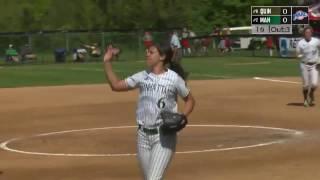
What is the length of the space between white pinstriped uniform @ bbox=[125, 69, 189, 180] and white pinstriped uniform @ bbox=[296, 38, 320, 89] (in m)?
12.3

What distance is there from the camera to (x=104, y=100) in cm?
2311

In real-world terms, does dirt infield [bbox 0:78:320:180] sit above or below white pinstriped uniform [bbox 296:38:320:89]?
below

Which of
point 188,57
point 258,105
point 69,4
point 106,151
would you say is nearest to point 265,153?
point 106,151

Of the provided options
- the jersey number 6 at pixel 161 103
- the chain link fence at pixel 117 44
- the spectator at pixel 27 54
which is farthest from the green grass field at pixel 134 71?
the jersey number 6 at pixel 161 103

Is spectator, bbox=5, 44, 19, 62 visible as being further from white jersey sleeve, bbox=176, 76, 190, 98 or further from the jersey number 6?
the jersey number 6

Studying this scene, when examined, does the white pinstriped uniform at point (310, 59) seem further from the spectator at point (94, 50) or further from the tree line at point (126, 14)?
the tree line at point (126, 14)

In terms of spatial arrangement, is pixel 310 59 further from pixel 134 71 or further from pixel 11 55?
pixel 11 55

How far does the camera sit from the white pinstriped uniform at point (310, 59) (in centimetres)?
1967

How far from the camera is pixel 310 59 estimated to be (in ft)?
64.6

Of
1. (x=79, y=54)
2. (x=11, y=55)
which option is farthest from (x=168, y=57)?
(x=11, y=55)

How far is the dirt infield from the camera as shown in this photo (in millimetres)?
11477
